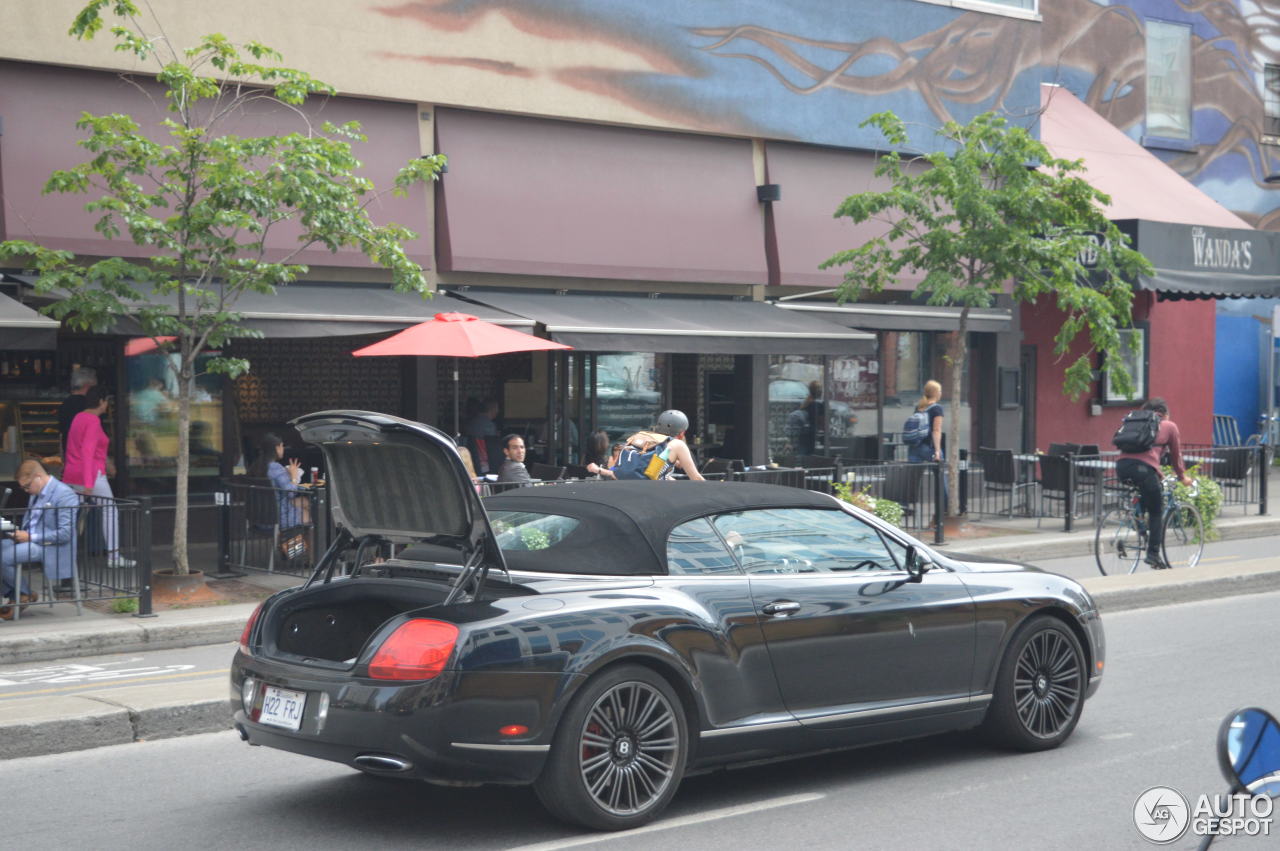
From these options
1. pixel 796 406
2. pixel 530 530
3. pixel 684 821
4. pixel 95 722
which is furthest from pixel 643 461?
pixel 796 406

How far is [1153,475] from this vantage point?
14.4 metres

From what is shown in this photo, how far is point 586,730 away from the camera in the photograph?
586cm

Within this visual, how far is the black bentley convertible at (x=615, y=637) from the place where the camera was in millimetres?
5707

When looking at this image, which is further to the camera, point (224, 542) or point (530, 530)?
point (224, 542)

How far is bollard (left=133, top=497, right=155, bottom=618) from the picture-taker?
11.6 metres

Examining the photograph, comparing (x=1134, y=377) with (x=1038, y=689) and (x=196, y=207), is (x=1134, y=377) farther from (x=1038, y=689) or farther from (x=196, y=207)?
(x=1038, y=689)

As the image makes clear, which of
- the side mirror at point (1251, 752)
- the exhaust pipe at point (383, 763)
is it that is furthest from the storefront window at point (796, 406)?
the side mirror at point (1251, 752)

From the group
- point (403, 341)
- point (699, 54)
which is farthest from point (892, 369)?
point (403, 341)

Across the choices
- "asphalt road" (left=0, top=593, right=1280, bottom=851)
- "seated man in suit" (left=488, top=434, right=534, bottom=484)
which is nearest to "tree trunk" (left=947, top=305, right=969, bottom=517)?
"seated man in suit" (left=488, top=434, right=534, bottom=484)

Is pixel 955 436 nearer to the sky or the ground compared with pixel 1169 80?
nearer to the ground

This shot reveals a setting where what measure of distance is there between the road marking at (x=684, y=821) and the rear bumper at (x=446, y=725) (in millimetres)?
295

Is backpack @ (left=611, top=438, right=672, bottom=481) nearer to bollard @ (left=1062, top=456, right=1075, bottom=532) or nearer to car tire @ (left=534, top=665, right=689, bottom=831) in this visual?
car tire @ (left=534, top=665, right=689, bottom=831)

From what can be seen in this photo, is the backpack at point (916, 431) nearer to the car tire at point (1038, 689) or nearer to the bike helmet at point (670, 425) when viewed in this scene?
the bike helmet at point (670, 425)

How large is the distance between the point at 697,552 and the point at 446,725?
4.87 ft
